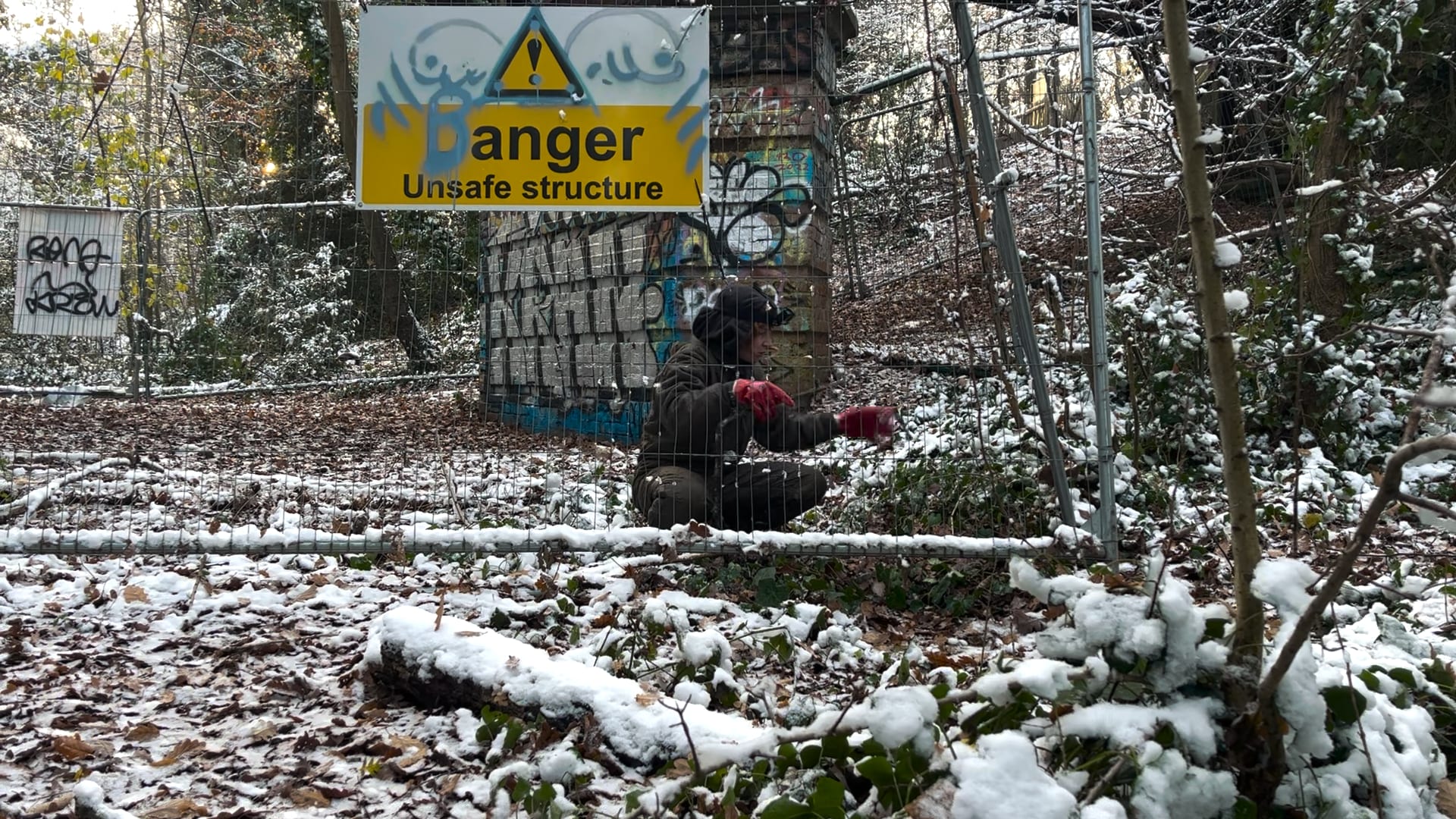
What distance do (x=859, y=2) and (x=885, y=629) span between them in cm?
347

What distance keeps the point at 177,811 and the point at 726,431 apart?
2.70 metres

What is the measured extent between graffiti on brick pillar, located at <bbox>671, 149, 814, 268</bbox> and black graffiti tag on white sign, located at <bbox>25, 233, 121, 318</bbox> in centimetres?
303

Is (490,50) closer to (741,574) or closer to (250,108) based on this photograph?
(741,574)

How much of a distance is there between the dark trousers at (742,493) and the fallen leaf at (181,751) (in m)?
2.09

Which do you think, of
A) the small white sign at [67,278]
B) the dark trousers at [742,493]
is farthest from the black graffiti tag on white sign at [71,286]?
the dark trousers at [742,493]

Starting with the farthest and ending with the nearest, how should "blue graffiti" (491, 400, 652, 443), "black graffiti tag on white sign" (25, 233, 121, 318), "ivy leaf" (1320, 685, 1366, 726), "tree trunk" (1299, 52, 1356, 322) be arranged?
"tree trunk" (1299, 52, 1356, 322)
"blue graffiti" (491, 400, 652, 443)
"black graffiti tag on white sign" (25, 233, 121, 318)
"ivy leaf" (1320, 685, 1366, 726)

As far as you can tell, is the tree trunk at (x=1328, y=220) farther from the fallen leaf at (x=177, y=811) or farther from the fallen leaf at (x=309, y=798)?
the fallen leaf at (x=177, y=811)

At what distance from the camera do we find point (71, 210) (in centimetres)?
513

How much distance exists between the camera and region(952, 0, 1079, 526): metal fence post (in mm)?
4348

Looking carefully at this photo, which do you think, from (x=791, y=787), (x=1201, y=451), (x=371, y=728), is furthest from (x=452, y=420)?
(x=1201, y=451)

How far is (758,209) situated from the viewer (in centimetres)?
480

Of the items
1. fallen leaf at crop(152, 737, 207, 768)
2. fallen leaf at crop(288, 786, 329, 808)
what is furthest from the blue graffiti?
fallen leaf at crop(288, 786, 329, 808)

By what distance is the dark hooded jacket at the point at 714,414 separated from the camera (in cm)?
458

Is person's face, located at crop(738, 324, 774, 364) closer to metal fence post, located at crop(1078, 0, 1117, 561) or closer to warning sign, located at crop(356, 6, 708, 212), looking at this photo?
warning sign, located at crop(356, 6, 708, 212)
